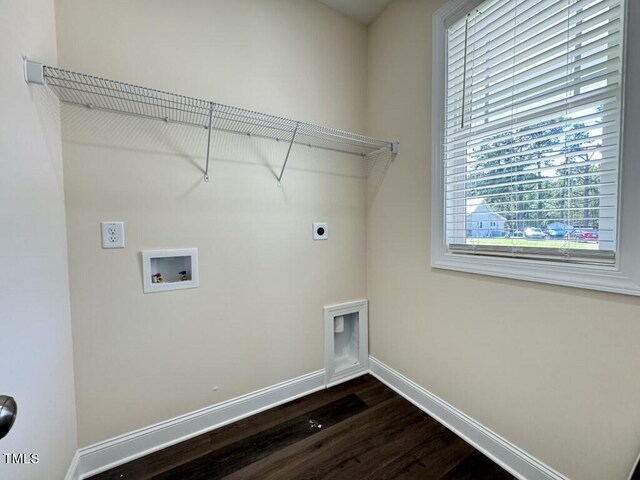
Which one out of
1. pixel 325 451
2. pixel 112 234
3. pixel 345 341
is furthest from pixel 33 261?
pixel 345 341

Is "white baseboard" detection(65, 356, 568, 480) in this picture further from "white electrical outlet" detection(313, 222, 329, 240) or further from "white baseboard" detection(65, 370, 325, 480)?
"white electrical outlet" detection(313, 222, 329, 240)

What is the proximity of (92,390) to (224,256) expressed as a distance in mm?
871

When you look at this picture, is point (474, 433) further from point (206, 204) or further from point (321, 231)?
point (206, 204)

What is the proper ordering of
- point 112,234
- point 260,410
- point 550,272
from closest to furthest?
point 550,272, point 112,234, point 260,410

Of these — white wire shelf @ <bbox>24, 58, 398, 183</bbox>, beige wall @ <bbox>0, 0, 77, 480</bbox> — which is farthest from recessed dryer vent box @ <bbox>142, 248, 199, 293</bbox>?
white wire shelf @ <bbox>24, 58, 398, 183</bbox>

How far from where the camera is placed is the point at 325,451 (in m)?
1.40

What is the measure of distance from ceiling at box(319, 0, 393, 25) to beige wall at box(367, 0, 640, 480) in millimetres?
66

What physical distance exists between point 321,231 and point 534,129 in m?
1.27

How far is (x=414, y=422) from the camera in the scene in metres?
1.60

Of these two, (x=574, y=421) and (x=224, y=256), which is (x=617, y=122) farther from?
(x=224, y=256)

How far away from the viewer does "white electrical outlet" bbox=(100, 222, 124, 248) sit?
1258 mm

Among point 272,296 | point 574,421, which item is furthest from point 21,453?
point 574,421

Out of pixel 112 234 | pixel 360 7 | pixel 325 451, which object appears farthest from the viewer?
pixel 360 7

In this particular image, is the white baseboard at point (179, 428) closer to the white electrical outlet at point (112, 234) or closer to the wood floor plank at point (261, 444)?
the wood floor plank at point (261, 444)
